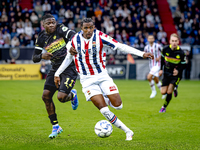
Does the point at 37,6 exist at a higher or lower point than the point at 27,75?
higher

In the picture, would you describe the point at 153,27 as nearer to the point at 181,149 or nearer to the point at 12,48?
the point at 12,48

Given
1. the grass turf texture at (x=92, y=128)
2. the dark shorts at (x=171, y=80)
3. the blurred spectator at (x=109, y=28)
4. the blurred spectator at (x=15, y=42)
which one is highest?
the blurred spectator at (x=109, y=28)

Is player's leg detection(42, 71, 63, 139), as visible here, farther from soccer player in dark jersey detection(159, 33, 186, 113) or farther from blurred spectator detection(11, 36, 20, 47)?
blurred spectator detection(11, 36, 20, 47)

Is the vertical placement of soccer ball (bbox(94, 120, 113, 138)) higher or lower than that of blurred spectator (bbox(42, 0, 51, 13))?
lower

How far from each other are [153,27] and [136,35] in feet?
5.77

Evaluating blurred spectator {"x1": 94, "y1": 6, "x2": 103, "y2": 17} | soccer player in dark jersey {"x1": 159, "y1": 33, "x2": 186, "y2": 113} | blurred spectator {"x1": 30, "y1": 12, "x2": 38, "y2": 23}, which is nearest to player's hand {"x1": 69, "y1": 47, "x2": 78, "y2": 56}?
soccer player in dark jersey {"x1": 159, "y1": 33, "x2": 186, "y2": 113}

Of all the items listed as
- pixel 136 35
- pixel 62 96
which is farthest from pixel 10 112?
pixel 136 35

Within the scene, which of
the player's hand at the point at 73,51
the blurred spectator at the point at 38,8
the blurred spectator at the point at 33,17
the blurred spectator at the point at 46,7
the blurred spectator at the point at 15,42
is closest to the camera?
the player's hand at the point at 73,51

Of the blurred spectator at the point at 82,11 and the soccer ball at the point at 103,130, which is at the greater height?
the blurred spectator at the point at 82,11

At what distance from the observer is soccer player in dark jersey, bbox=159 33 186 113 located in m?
8.27

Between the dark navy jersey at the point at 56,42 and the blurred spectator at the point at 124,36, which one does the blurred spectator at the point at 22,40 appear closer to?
the blurred spectator at the point at 124,36

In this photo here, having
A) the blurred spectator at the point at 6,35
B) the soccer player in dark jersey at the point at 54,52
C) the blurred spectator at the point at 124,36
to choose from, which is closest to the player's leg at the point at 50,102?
the soccer player in dark jersey at the point at 54,52

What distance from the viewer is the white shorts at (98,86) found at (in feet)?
17.2

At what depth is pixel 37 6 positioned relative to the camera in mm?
22750
